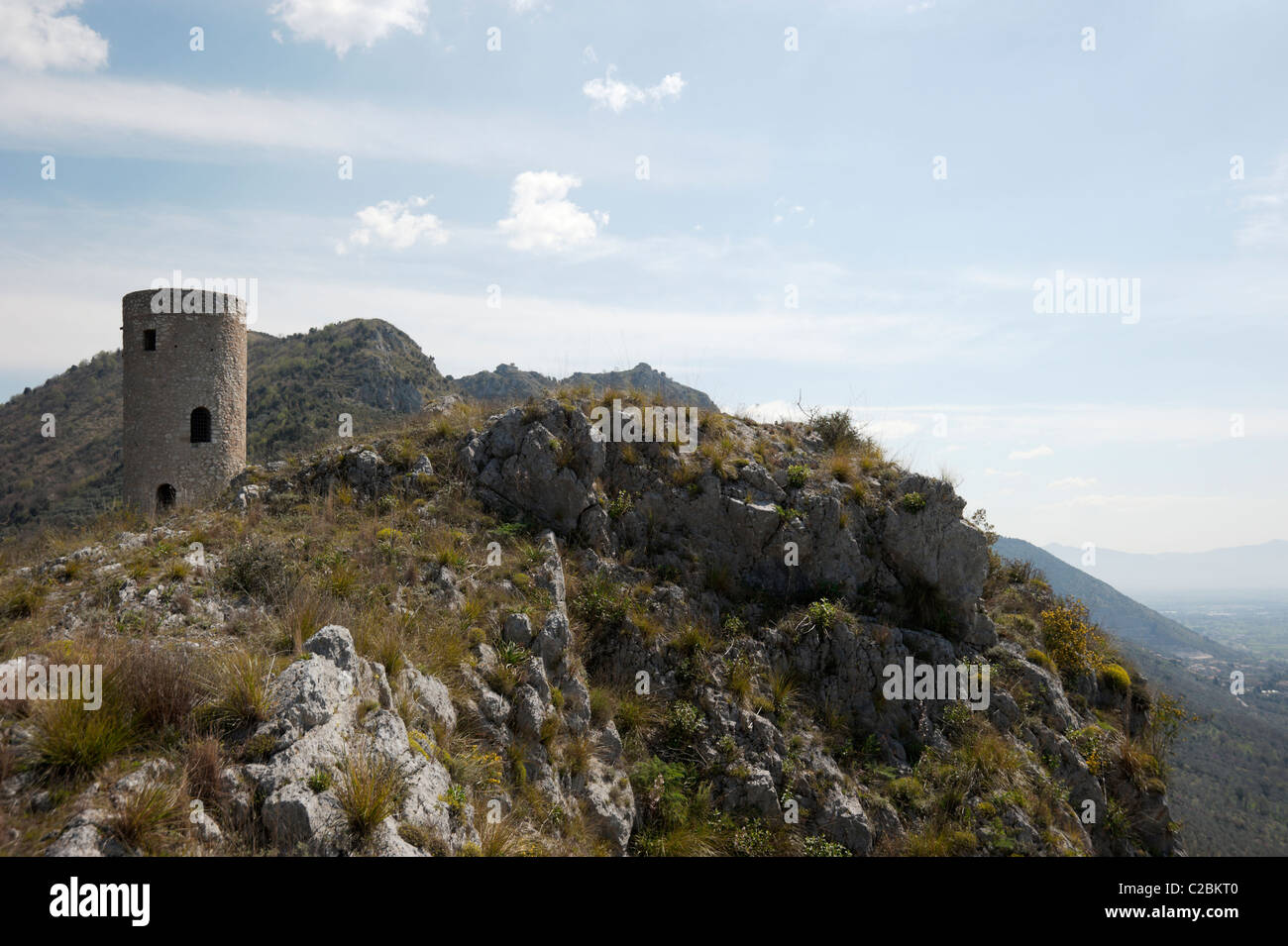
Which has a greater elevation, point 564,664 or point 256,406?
point 256,406

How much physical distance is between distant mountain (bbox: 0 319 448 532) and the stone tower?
712 inches

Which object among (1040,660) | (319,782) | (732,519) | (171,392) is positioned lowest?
(1040,660)

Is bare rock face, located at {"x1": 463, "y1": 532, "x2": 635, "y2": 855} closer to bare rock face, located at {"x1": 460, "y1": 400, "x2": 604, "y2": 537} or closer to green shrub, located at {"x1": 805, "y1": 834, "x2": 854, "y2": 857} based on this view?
green shrub, located at {"x1": 805, "y1": 834, "x2": 854, "y2": 857}

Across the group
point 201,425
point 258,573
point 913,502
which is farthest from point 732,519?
point 201,425

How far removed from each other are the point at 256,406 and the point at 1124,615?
214310 millimetres

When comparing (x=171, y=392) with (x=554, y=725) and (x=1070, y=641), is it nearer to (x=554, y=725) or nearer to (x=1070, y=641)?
(x=554, y=725)

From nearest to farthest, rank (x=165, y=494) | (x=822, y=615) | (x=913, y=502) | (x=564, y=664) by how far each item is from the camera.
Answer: (x=564, y=664)
(x=822, y=615)
(x=913, y=502)
(x=165, y=494)

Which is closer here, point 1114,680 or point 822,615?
point 822,615

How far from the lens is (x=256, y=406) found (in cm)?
5162

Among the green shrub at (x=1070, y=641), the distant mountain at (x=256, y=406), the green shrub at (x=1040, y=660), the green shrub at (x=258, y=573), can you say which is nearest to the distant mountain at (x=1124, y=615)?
the distant mountain at (x=256, y=406)

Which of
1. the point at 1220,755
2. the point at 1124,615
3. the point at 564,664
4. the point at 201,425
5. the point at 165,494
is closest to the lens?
the point at 564,664

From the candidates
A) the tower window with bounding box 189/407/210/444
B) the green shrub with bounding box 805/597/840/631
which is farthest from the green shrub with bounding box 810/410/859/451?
the tower window with bounding box 189/407/210/444

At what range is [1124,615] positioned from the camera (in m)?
179

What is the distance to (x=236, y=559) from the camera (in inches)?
341
